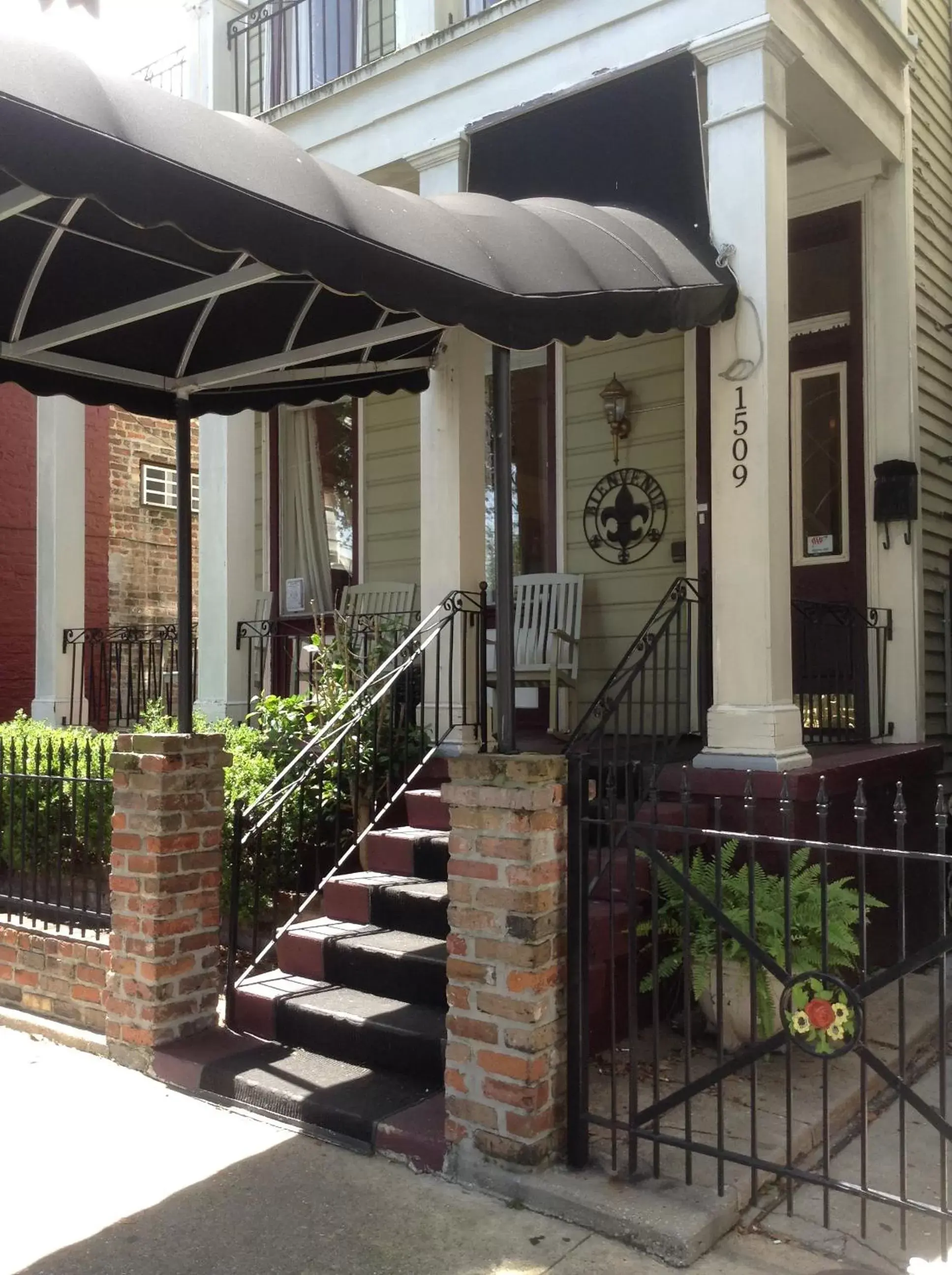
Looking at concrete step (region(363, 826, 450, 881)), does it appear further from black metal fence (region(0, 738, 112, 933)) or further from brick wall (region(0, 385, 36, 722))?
brick wall (region(0, 385, 36, 722))

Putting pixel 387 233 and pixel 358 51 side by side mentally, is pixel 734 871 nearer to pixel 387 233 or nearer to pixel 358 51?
pixel 387 233

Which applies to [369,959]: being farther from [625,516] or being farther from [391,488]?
[391,488]

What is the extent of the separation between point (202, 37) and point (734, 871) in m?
6.87

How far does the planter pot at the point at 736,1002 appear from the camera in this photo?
4.04 metres

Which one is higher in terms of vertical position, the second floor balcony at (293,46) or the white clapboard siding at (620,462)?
the second floor balcony at (293,46)

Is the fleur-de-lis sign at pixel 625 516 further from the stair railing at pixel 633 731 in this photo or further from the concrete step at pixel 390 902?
the concrete step at pixel 390 902

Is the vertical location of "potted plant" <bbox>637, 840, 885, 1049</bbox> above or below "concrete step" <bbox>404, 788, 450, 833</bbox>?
below

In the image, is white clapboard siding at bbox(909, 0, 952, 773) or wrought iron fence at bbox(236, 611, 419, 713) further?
white clapboard siding at bbox(909, 0, 952, 773)

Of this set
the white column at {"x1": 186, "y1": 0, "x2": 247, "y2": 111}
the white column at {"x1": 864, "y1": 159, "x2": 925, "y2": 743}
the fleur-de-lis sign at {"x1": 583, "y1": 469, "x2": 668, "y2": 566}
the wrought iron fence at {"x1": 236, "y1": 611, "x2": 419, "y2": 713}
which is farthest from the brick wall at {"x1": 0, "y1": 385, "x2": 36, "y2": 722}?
the white column at {"x1": 864, "y1": 159, "x2": 925, "y2": 743}

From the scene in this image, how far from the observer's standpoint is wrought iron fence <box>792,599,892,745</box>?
5.87 m

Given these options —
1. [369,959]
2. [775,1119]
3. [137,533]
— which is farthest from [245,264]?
[137,533]

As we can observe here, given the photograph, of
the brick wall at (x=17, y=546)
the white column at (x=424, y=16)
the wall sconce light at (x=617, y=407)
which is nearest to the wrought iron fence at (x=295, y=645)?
the wall sconce light at (x=617, y=407)

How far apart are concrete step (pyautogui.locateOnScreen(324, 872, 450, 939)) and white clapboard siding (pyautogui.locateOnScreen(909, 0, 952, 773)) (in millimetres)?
3669

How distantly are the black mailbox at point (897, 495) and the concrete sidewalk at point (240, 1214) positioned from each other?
417cm
